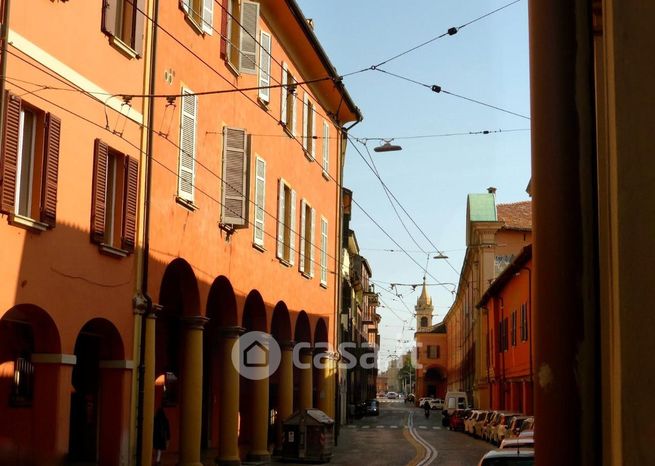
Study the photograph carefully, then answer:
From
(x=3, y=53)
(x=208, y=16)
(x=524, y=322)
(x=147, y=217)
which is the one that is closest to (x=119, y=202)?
(x=147, y=217)

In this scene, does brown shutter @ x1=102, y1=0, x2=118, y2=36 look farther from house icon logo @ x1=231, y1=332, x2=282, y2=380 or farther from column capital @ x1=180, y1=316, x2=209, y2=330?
house icon logo @ x1=231, y1=332, x2=282, y2=380

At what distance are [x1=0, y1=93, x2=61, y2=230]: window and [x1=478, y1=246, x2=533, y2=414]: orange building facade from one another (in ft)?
79.2

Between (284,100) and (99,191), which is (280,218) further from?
(99,191)

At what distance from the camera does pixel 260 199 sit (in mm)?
24484

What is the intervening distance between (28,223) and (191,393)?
25.8 feet

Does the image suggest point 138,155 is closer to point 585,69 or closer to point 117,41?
point 117,41

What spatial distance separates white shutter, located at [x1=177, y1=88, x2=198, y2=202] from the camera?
1933 centimetres

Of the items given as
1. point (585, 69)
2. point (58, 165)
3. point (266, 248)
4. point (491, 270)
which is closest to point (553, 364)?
point (585, 69)

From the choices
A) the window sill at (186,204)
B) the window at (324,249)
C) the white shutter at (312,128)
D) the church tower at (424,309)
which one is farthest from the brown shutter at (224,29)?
the church tower at (424,309)

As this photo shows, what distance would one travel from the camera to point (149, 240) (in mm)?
17734

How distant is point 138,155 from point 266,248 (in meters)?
8.54

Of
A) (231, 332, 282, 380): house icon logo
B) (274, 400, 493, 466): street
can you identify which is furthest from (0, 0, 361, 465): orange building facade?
(274, 400, 493, 466): street

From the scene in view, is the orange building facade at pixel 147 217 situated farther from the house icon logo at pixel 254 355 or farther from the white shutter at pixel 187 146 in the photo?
the house icon logo at pixel 254 355

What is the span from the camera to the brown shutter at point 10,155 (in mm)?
12648
